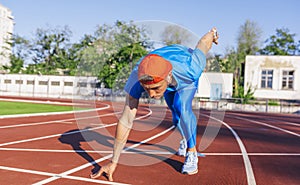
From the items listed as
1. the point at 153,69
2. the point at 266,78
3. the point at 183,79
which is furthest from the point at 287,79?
the point at 153,69

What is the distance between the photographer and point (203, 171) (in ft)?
15.8

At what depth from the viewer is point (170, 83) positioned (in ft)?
12.5

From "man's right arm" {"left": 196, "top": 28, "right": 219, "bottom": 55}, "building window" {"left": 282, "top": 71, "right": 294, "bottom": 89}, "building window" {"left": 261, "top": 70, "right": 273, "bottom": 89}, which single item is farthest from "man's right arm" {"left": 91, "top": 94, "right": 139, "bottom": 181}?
"building window" {"left": 282, "top": 71, "right": 294, "bottom": 89}

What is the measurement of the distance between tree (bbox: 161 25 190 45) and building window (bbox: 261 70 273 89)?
120 feet

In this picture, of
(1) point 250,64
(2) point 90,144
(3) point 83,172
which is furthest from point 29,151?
(1) point 250,64

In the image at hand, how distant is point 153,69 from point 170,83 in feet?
1.72

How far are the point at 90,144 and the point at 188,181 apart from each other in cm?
314

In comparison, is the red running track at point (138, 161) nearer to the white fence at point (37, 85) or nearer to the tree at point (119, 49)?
the tree at point (119, 49)

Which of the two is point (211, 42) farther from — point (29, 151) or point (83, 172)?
point (29, 151)

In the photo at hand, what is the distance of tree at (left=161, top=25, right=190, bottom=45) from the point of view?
183 inches

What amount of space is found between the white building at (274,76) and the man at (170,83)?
3466cm

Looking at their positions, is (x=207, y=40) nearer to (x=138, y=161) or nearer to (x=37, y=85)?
(x=138, y=161)

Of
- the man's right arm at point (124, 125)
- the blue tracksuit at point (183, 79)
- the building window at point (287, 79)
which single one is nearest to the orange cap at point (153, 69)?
the blue tracksuit at point (183, 79)

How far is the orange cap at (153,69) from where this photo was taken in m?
3.34
